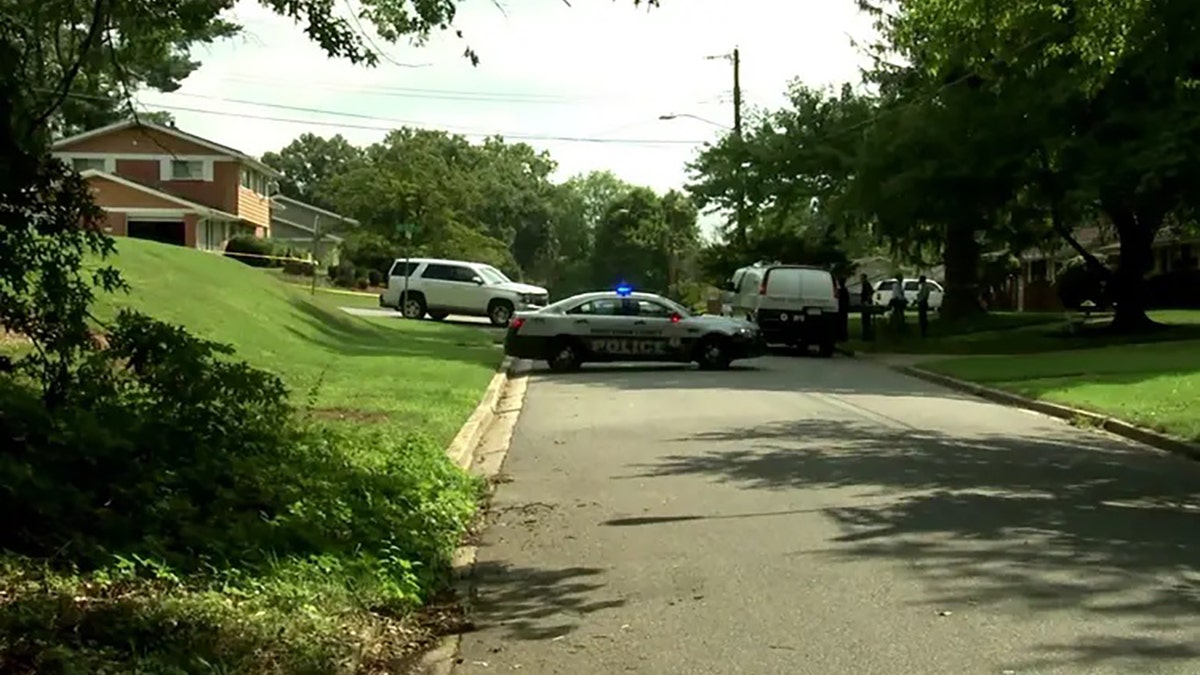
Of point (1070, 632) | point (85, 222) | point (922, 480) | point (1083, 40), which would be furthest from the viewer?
point (1083, 40)

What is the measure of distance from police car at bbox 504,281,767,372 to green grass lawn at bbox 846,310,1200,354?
8.93m

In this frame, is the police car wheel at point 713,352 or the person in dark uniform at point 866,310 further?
the person in dark uniform at point 866,310

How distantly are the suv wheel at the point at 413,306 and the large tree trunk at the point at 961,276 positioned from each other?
15.4 m

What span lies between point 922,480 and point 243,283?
2016cm

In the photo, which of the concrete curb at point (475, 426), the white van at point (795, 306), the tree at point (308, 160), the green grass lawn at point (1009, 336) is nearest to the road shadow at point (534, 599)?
the concrete curb at point (475, 426)

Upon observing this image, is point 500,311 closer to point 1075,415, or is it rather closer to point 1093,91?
point 1093,91

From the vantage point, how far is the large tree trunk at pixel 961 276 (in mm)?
40531

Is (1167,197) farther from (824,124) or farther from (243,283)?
(243,283)

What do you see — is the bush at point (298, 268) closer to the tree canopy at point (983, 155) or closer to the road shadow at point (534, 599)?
the tree canopy at point (983, 155)

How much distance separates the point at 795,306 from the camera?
3294 centimetres

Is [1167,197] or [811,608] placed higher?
[1167,197]

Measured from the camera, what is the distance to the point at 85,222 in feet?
35.4

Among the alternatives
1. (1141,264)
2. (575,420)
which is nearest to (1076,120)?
(1141,264)

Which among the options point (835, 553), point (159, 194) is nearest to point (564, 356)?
point (835, 553)
